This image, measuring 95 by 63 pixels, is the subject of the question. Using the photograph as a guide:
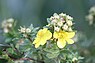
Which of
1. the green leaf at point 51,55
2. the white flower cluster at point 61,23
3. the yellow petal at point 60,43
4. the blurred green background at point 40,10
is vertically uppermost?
the blurred green background at point 40,10

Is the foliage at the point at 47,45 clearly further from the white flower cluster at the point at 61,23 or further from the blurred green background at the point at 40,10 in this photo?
the blurred green background at the point at 40,10

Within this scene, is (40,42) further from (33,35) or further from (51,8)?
(51,8)

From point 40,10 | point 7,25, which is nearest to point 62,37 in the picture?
point 7,25

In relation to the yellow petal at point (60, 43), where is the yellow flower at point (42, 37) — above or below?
above

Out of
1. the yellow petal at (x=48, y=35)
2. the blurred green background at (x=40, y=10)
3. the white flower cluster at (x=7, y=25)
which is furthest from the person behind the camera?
the blurred green background at (x=40, y=10)

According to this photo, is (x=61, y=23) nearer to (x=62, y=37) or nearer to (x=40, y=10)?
(x=62, y=37)

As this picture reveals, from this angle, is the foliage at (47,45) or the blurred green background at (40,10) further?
the blurred green background at (40,10)

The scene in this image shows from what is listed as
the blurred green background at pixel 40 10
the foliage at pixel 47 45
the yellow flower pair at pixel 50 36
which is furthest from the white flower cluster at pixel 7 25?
the blurred green background at pixel 40 10

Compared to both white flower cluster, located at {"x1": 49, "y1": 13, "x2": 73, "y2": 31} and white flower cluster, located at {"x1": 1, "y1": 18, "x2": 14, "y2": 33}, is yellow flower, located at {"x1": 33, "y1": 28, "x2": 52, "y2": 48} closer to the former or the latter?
white flower cluster, located at {"x1": 49, "y1": 13, "x2": 73, "y2": 31}
